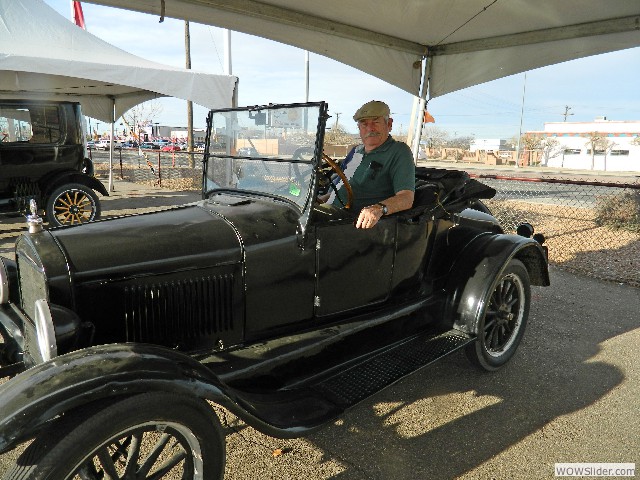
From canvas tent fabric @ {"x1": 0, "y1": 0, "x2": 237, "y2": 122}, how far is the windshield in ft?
18.1

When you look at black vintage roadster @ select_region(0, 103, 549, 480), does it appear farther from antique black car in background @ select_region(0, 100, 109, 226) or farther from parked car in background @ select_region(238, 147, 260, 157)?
antique black car in background @ select_region(0, 100, 109, 226)

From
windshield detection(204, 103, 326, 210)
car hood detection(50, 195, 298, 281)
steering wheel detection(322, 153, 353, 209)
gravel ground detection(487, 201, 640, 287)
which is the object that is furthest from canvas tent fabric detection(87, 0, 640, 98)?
gravel ground detection(487, 201, 640, 287)

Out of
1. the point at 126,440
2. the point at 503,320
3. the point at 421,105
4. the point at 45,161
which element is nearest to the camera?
the point at 126,440

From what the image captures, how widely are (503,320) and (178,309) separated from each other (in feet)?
8.29

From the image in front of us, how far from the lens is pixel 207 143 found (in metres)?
3.35

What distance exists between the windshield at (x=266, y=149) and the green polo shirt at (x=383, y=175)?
0.38 m

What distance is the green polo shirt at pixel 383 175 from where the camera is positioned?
3.04 metres

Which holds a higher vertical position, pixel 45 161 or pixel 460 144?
pixel 460 144

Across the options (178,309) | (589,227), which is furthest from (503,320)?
(589,227)

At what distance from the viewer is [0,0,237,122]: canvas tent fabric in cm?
814

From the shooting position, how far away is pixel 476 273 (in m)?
3.37


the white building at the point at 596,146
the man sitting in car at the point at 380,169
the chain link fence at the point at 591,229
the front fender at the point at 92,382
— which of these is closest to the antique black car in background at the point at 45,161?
the man sitting in car at the point at 380,169

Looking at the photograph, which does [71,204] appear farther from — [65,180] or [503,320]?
[503,320]

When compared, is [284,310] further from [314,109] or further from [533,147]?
[533,147]
